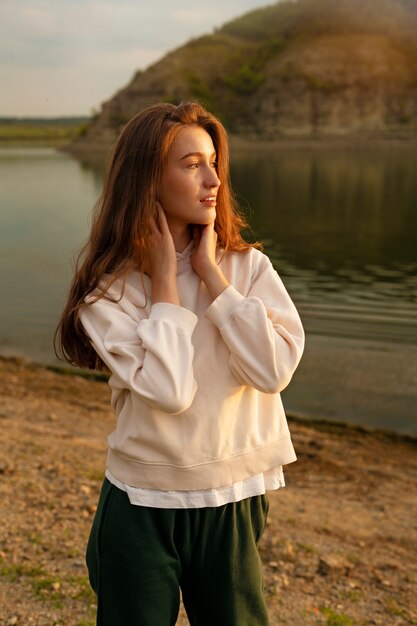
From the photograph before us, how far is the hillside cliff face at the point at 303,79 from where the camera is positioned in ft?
393

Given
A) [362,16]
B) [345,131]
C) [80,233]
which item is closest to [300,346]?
[80,233]

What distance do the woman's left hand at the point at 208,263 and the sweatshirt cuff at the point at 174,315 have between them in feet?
0.31

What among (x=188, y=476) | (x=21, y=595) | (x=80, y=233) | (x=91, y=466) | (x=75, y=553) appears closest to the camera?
(x=188, y=476)

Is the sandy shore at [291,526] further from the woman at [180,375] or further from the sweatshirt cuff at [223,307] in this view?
the sweatshirt cuff at [223,307]

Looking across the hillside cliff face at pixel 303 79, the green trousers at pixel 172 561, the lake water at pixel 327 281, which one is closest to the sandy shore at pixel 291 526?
the green trousers at pixel 172 561

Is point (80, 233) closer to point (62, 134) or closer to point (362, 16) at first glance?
point (62, 134)

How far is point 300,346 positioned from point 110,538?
707 mm

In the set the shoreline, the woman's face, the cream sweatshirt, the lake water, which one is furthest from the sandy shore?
the woman's face

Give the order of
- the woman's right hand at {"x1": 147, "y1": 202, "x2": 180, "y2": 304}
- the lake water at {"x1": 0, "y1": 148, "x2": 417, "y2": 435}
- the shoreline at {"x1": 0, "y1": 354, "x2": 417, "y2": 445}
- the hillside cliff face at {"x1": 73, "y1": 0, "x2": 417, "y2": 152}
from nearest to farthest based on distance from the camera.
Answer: the woman's right hand at {"x1": 147, "y1": 202, "x2": 180, "y2": 304}, the shoreline at {"x1": 0, "y1": 354, "x2": 417, "y2": 445}, the lake water at {"x1": 0, "y1": 148, "x2": 417, "y2": 435}, the hillside cliff face at {"x1": 73, "y1": 0, "x2": 417, "y2": 152}

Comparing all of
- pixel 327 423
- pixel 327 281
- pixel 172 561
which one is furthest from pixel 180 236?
pixel 327 281

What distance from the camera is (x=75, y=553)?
411 centimetres

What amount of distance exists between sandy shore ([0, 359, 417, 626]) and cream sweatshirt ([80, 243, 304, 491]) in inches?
67.7

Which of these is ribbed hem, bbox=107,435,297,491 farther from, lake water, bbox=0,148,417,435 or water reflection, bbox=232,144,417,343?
water reflection, bbox=232,144,417,343

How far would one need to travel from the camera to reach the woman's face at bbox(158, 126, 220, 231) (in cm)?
209
